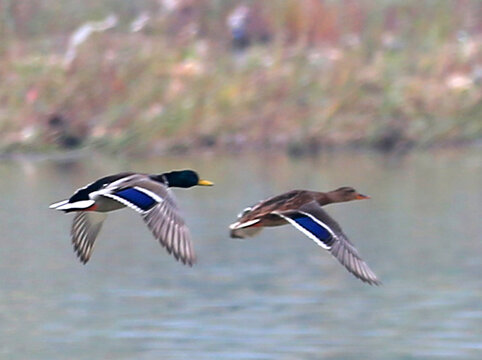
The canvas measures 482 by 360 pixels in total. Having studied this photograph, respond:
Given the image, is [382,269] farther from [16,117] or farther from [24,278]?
[16,117]

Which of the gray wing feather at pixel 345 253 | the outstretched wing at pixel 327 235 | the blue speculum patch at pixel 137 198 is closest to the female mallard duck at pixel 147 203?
the blue speculum patch at pixel 137 198

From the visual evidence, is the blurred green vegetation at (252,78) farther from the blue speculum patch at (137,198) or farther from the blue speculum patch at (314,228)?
the blue speculum patch at (137,198)

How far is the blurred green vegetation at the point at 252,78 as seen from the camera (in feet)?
104

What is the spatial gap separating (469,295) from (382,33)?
17.9 m

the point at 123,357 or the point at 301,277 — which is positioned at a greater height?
the point at 301,277

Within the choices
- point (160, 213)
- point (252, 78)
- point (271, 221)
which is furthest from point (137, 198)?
point (252, 78)

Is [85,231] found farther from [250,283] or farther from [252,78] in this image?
[252,78]

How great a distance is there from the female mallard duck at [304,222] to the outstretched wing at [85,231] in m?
0.81

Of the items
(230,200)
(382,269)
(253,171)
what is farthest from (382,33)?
(382,269)

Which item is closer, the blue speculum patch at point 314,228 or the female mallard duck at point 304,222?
the female mallard duck at point 304,222

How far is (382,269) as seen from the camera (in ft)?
60.5

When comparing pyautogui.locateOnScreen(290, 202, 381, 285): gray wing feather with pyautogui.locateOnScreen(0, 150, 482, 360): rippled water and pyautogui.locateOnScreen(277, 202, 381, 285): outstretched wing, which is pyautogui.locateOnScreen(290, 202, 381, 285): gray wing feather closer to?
pyautogui.locateOnScreen(277, 202, 381, 285): outstretched wing

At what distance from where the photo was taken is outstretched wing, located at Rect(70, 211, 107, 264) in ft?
31.0

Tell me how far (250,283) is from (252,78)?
52.1 feet
